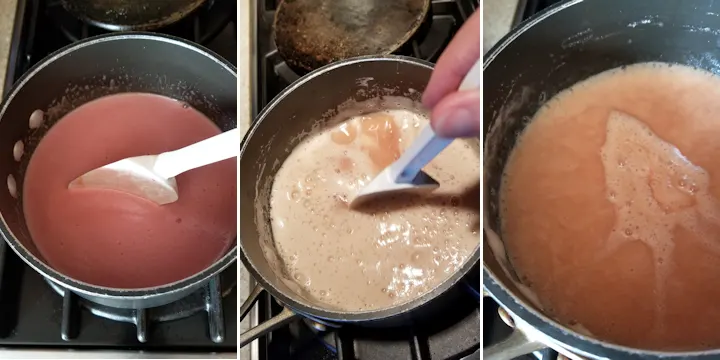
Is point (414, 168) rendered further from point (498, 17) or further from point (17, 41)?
point (17, 41)

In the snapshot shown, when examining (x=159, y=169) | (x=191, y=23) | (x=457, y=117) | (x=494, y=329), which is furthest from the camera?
(x=191, y=23)

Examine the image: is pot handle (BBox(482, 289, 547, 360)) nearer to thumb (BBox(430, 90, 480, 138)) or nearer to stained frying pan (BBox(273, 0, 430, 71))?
thumb (BBox(430, 90, 480, 138))

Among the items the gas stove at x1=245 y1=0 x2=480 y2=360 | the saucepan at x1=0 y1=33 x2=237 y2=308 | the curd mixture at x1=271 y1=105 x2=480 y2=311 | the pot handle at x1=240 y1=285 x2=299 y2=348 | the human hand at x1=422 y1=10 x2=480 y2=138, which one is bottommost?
the gas stove at x1=245 y1=0 x2=480 y2=360

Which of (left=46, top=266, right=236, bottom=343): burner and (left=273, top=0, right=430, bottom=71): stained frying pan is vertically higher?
(left=273, top=0, right=430, bottom=71): stained frying pan

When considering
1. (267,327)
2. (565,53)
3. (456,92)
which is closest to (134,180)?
(267,327)

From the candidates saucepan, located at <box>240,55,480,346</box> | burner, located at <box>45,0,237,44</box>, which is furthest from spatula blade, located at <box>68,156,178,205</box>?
burner, located at <box>45,0,237,44</box>

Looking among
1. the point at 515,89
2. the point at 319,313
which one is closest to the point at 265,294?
the point at 319,313

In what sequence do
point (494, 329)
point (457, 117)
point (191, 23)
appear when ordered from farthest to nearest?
point (191, 23) → point (494, 329) → point (457, 117)
